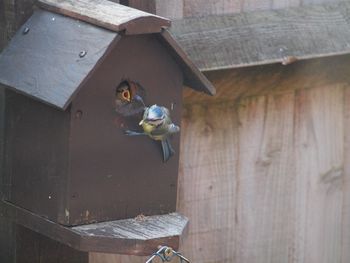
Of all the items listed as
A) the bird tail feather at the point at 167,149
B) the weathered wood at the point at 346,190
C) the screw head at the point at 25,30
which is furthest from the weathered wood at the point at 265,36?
the screw head at the point at 25,30

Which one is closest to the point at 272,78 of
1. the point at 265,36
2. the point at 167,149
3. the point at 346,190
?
the point at 265,36

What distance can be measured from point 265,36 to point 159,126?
0.78 metres

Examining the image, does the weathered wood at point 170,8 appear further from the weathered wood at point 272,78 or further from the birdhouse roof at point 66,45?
the birdhouse roof at point 66,45

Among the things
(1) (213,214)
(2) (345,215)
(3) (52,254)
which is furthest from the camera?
(2) (345,215)

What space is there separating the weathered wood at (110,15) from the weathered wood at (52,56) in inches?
0.8

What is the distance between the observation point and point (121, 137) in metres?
3.19

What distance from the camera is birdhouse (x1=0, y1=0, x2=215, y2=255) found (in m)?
3.09

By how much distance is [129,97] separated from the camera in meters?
3.22

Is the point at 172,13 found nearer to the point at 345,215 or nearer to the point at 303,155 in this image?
the point at 303,155

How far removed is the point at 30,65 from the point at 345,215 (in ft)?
5.20

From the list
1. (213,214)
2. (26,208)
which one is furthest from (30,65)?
(213,214)

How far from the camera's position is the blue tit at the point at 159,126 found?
3141 millimetres

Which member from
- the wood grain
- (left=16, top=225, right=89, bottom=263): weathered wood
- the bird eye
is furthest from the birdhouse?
the wood grain

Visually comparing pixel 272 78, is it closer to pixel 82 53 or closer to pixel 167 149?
pixel 167 149
